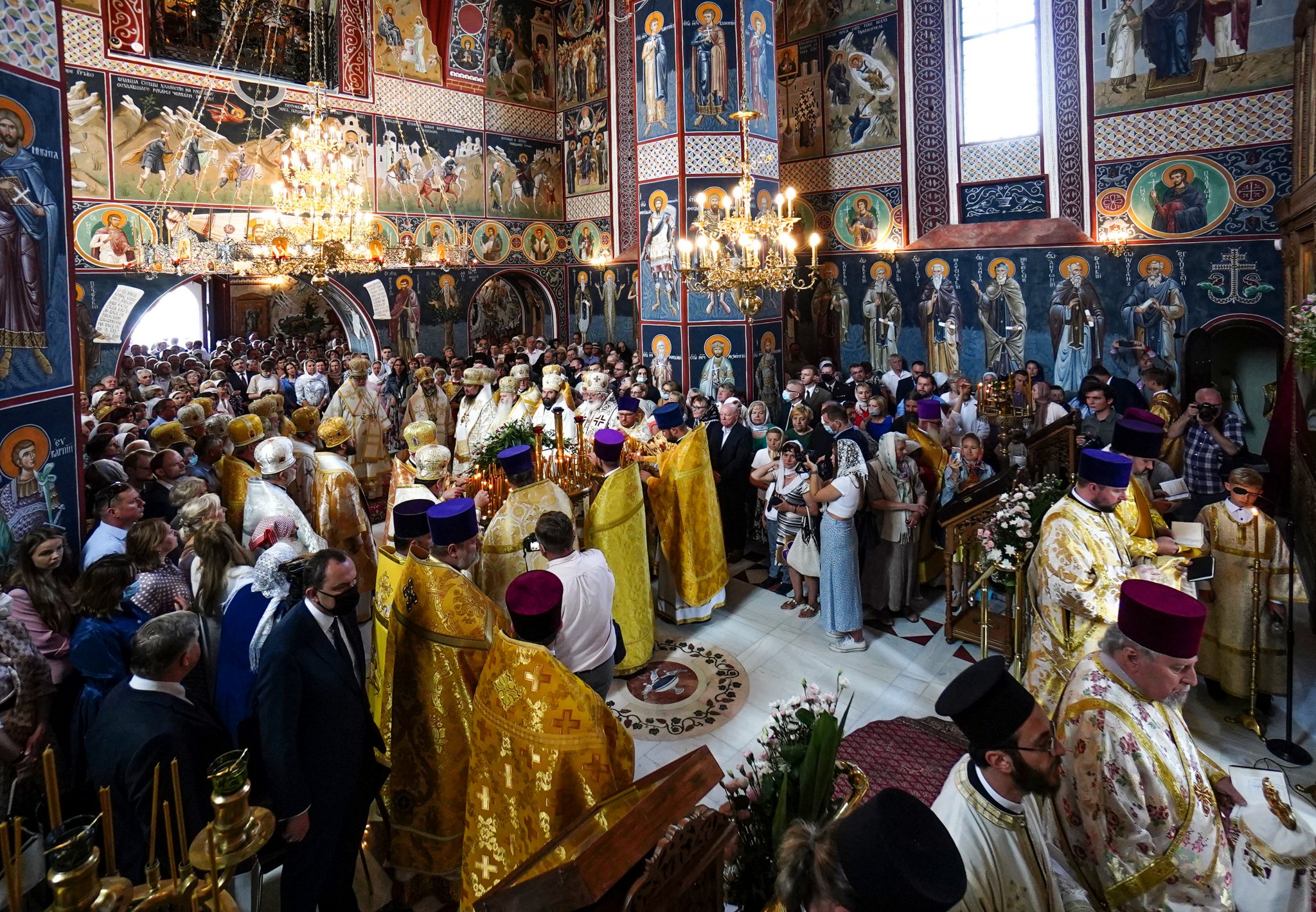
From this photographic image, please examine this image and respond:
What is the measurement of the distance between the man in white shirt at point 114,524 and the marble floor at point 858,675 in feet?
10.6

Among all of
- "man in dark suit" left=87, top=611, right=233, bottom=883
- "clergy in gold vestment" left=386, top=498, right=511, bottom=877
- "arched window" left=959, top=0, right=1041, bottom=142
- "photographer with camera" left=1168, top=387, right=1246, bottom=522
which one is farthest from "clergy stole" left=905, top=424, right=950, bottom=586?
"arched window" left=959, top=0, right=1041, bottom=142

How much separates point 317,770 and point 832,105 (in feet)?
49.7

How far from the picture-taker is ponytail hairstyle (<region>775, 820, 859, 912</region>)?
154 centimetres

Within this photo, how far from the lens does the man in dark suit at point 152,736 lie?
2.48 meters

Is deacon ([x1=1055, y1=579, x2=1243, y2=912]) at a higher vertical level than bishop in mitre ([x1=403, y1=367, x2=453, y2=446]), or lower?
lower

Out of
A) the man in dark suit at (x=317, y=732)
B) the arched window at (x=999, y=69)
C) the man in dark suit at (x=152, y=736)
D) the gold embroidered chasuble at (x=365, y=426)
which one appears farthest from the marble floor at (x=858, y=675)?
the arched window at (x=999, y=69)

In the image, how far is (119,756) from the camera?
8.13ft

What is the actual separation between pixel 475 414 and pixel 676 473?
375cm

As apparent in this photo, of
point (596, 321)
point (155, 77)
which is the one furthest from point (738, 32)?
point (155, 77)

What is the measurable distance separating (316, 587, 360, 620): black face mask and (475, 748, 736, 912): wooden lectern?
143cm

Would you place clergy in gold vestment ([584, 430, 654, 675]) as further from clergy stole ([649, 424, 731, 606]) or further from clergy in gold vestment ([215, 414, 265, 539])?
clergy in gold vestment ([215, 414, 265, 539])

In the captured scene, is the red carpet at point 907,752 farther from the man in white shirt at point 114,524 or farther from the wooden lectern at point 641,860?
the man in white shirt at point 114,524

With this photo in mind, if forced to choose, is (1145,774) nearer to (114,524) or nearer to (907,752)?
(907,752)

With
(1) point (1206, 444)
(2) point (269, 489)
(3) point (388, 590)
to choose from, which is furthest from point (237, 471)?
A: (1) point (1206, 444)
